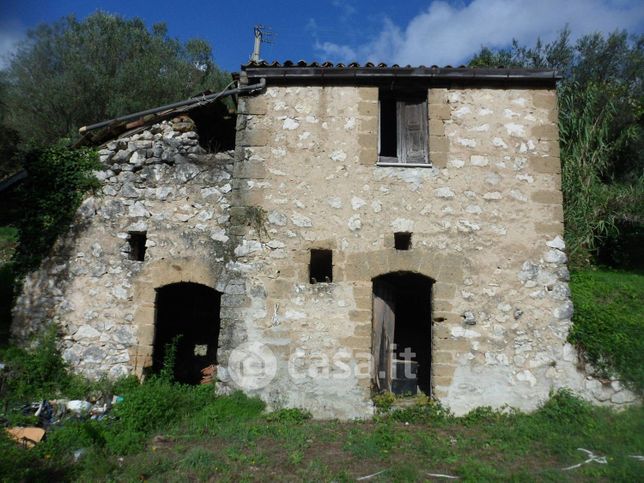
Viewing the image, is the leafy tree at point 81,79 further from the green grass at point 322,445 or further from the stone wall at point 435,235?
the green grass at point 322,445

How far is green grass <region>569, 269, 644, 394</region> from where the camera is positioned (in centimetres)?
611

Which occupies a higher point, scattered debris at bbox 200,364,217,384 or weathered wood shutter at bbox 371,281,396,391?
weathered wood shutter at bbox 371,281,396,391

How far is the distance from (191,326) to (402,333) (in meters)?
4.48

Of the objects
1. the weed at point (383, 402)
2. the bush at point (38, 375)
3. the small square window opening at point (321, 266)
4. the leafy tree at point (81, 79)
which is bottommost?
the weed at point (383, 402)

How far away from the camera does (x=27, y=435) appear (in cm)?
514

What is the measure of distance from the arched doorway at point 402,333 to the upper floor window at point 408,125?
1.89 meters

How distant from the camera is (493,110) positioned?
7.02 metres

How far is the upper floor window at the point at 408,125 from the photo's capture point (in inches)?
278

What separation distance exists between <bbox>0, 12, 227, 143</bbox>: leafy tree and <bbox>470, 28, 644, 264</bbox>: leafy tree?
10.7 m

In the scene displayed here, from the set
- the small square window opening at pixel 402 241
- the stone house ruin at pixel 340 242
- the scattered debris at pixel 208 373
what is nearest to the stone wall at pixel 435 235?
the stone house ruin at pixel 340 242

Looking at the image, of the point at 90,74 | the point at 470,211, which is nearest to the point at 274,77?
the point at 470,211

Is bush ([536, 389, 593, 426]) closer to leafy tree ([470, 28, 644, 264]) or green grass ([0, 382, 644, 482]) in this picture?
green grass ([0, 382, 644, 482])

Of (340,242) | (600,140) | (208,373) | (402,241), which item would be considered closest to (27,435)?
(208,373)

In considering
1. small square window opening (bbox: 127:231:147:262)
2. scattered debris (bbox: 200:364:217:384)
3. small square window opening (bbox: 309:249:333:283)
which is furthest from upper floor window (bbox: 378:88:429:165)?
scattered debris (bbox: 200:364:217:384)
